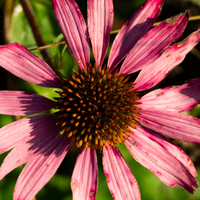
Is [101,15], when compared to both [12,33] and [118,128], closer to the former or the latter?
[118,128]

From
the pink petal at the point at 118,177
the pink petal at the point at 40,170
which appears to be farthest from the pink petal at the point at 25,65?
the pink petal at the point at 118,177

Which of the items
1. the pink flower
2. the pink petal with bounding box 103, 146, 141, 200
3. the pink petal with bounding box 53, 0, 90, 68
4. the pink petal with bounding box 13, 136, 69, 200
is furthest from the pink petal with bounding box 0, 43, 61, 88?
the pink petal with bounding box 103, 146, 141, 200

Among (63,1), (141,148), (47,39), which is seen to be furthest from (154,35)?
(47,39)

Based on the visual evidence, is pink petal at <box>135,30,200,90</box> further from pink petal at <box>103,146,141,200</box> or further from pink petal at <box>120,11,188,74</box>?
pink petal at <box>103,146,141,200</box>

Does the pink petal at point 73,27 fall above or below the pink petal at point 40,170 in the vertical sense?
above

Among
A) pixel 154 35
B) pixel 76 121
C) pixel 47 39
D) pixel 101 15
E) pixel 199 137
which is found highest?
pixel 47 39

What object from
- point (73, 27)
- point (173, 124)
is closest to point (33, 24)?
point (73, 27)

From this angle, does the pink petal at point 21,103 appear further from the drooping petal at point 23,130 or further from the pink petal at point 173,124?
the pink petal at point 173,124
